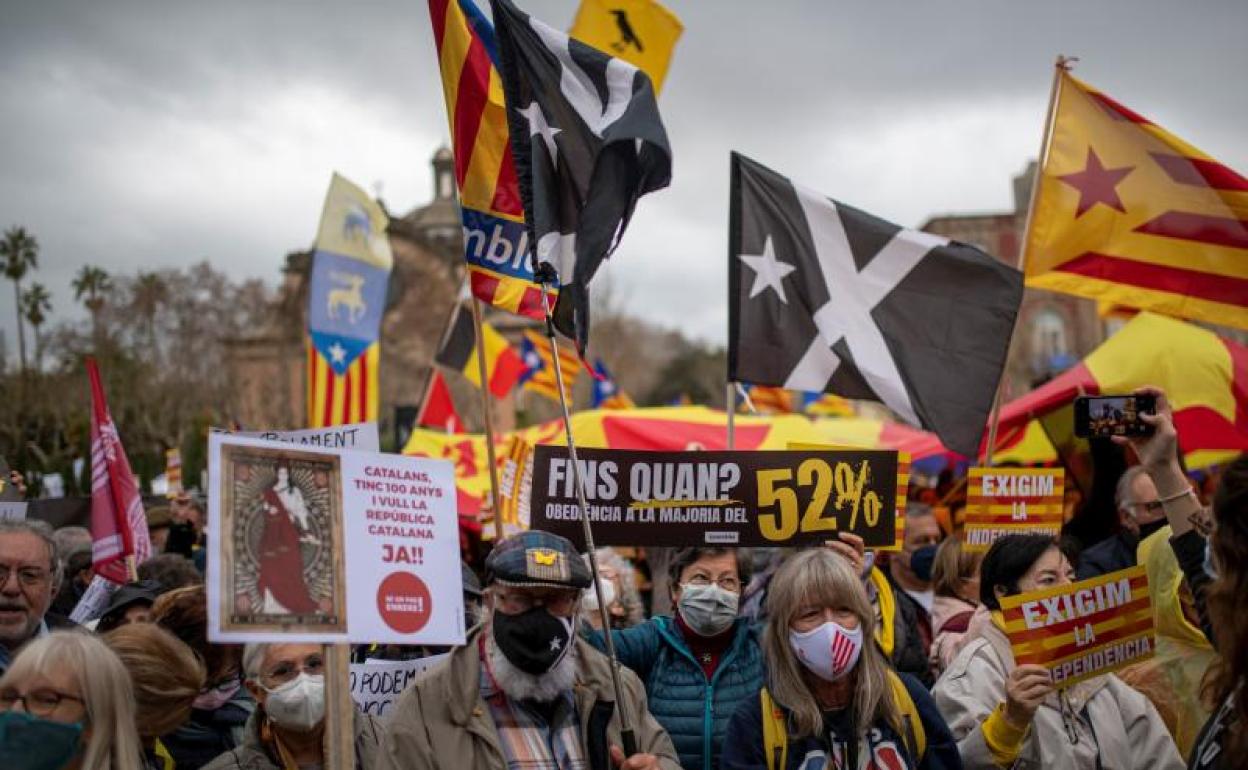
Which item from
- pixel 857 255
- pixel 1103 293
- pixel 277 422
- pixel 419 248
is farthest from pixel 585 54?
pixel 419 248

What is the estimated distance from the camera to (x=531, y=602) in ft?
12.7

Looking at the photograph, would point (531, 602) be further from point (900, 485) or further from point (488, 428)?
point (900, 485)

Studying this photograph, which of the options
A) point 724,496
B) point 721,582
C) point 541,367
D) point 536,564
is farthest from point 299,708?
point 541,367

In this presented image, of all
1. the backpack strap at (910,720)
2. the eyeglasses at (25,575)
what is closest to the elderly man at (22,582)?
the eyeglasses at (25,575)

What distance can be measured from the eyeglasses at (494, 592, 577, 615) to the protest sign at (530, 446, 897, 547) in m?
1.50

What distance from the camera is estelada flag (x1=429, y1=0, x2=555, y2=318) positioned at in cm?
592

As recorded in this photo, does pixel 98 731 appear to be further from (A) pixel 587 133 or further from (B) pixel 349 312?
(B) pixel 349 312

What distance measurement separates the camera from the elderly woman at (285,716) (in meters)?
4.00

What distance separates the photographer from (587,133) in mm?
5262

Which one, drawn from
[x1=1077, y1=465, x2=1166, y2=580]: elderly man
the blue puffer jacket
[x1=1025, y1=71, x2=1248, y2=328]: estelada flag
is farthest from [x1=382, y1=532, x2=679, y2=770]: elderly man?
[x1=1025, y1=71, x2=1248, y2=328]: estelada flag

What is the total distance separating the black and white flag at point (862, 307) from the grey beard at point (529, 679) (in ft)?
11.3

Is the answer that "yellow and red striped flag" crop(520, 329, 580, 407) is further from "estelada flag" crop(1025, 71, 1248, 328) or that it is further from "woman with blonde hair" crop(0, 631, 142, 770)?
"woman with blonde hair" crop(0, 631, 142, 770)

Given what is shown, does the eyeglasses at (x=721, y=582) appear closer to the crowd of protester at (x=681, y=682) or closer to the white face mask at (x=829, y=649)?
the crowd of protester at (x=681, y=682)

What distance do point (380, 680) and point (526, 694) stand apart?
1.42 meters
